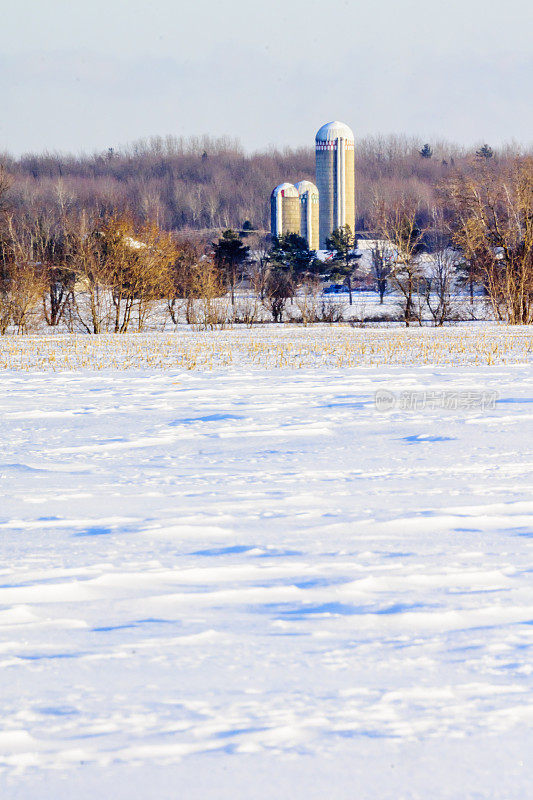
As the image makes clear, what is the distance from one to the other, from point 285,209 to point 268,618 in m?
105

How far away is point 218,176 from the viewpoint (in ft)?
484

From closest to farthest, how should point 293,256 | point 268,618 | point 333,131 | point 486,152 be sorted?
point 268,618 → point 293,256 → point 333,131 → point 486,152

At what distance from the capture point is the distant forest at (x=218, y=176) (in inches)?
5285

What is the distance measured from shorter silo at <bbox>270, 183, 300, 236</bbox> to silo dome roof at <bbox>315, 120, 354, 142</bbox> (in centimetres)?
673

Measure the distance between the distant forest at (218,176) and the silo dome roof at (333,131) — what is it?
20668 millimetres

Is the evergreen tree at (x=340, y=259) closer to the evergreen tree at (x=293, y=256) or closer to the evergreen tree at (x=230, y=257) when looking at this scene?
the evergreen tree at (x=293, y=256)

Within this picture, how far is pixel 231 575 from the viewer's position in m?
4.95

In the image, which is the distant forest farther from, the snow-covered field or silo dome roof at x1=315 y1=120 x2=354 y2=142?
the snow-covered field

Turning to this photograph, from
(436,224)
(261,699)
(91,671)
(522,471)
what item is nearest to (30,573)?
(91,671)

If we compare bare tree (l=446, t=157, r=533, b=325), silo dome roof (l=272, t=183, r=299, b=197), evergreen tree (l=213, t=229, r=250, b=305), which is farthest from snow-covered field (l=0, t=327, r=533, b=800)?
silo dome roof (l=272, t=183, r=299, b=197)

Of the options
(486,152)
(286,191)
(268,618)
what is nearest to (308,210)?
(286,191)

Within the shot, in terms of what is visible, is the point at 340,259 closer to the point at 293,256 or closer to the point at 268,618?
the point at 293,256

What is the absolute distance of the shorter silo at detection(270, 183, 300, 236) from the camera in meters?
107

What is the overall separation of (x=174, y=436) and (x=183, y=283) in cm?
4291
